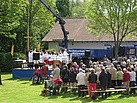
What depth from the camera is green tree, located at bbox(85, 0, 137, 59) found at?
4553cm

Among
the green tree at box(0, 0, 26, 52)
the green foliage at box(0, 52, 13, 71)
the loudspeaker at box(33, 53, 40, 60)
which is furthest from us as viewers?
the green tree at box(0, 0, 26, 52)

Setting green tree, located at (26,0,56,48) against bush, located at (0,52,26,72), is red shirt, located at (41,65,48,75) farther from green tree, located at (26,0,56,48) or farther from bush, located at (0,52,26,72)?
green tree, located at (26,0,56,48)

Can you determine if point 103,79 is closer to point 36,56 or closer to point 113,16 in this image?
point 36,56

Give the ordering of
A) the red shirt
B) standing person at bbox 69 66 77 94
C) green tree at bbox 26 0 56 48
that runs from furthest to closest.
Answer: green tree at bbox 26 0 56 48 < the red shirt < standing person at bbox 69 66 77 94

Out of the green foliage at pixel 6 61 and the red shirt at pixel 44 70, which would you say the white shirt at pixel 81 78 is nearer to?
the red shirt at pixel 44 70

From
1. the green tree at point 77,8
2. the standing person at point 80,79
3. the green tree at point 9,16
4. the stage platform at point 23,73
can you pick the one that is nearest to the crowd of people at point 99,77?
the standing person at point 80,79

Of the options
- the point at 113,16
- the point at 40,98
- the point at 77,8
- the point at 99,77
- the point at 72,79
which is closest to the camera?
the point at 99,77

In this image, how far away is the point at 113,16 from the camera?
46.0 meters

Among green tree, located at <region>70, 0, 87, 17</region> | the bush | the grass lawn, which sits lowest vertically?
the grass lawn

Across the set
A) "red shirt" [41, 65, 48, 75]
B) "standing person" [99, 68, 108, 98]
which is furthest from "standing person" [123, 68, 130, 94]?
"red shirt" [41, 65, 48, 75]

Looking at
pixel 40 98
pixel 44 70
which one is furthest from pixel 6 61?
pixel 40 98

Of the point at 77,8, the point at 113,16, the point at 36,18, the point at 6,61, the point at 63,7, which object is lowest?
the point at 6,61

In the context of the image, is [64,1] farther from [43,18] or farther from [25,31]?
[25,31]

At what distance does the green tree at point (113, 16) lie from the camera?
1793 inches
